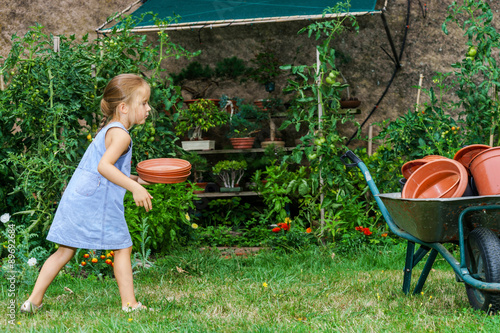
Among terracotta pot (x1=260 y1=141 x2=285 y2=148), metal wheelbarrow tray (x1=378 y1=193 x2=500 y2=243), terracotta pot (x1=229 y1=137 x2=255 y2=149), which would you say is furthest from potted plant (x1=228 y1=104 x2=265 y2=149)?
metal wheelbarrow tray (x1=378 y1=193 x2=500 y2=243)

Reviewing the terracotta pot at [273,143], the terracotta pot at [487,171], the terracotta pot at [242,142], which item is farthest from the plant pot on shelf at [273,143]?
the terracotta pot at [487,171]

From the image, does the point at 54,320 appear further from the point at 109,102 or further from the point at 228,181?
the point at 228,181

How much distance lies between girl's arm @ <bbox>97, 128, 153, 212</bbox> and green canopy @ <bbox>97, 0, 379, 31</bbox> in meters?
2.49

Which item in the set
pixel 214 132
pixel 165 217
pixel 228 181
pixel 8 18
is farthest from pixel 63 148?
pixel 8 18

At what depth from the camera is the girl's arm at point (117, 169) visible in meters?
2.17

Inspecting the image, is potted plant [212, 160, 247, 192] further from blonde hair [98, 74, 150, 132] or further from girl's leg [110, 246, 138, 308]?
girl's leg [110, 246, 138, 308]

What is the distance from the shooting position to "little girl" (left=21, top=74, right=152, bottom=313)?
232 centimetres

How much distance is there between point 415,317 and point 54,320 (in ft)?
5.08

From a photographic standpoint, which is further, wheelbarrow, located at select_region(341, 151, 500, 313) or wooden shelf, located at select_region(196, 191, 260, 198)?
wooden shelf, located at select_region(196, 191, 260, 198)

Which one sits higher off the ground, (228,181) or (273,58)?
(273,58)

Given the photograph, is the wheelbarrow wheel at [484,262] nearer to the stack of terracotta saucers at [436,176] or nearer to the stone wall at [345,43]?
the stack of terracotta saucers at [436,176]

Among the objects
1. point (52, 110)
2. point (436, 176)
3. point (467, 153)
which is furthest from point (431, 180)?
point (52, 110)

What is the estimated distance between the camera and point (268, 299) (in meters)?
2.49

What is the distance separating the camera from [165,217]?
12.4ft
